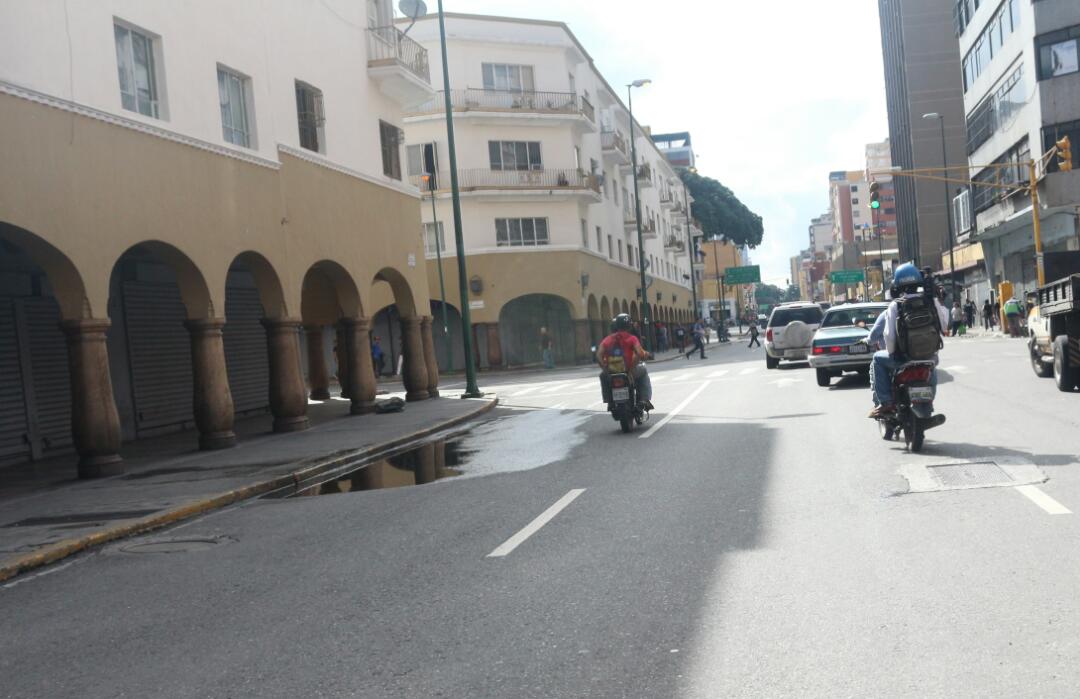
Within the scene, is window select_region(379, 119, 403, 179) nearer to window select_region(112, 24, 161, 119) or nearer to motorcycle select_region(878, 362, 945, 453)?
window select_region(112, 24, 161, 119)

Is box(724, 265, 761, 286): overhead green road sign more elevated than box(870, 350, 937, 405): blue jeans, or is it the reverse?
box(724, 265, 761, 286): overhead green road sign

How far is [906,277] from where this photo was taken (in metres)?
10.5

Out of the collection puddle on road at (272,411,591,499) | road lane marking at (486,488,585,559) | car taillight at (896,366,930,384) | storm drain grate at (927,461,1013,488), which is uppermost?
car taillight at (896,366,930,384)

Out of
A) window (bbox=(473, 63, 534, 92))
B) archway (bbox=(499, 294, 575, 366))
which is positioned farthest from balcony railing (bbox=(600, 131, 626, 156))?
archway (bbox=(499, 294, 575, 366))

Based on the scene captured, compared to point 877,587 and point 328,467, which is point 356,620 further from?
point 328,467

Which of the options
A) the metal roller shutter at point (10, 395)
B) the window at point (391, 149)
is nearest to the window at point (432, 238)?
the window at point (391, 149)

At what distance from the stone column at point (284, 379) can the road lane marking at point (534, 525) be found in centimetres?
1063

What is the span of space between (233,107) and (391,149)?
7653 millimetres

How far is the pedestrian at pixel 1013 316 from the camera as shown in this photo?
40062 mm

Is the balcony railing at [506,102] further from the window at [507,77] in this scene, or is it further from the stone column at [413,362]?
the stone column at [413,362]

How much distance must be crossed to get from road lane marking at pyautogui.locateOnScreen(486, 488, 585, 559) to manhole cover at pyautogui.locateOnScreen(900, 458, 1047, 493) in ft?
9.09

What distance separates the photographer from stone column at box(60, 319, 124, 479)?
13.7 meters

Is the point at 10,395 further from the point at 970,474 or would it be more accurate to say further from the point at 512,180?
the point at 512,180

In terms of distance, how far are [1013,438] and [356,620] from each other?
7.84m
